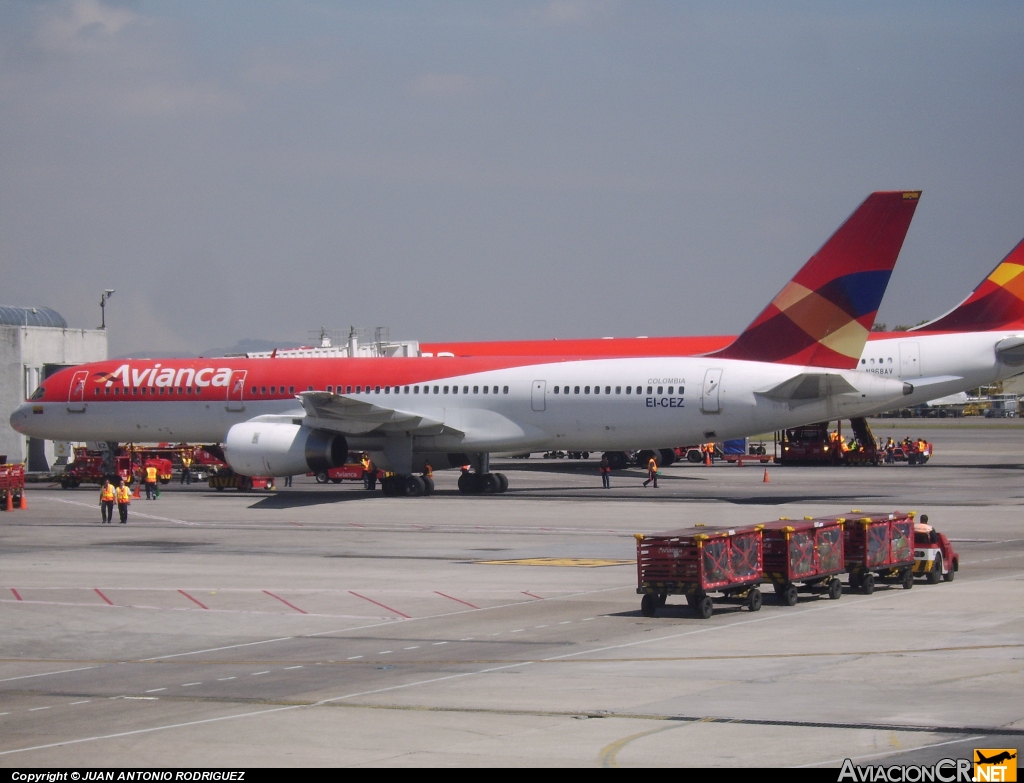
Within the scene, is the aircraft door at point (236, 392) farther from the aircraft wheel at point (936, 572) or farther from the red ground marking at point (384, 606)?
the aircraft wheel at point (936, 572)

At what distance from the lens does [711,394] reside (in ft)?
141

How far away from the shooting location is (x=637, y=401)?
4412cm

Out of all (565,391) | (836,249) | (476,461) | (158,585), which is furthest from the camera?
(476,461)

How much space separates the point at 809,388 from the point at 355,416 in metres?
15.9

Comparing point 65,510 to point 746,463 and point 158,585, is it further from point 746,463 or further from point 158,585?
point 746,463

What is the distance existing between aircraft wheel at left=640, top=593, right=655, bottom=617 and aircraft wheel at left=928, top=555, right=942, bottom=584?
6365 millimetres

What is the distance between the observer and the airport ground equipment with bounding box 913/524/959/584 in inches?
955

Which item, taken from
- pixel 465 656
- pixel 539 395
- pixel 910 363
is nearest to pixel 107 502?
pixel 539 395

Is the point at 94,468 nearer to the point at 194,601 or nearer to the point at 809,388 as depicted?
the point at 809,388

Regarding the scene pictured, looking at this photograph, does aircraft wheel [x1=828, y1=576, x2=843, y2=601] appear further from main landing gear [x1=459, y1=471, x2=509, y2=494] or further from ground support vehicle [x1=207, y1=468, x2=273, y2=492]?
ground support vehicle [x1=207, y1=468, x2=273, y2=492]

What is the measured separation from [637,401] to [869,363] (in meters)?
19.7

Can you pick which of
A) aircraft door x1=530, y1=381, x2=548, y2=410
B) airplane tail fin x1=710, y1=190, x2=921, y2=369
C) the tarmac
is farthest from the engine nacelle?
airplane tail fin x1=710, y1=190, x2=921, y2=369

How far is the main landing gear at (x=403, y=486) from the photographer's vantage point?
4794cm

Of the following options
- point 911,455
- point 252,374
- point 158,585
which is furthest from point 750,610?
point 911,455
